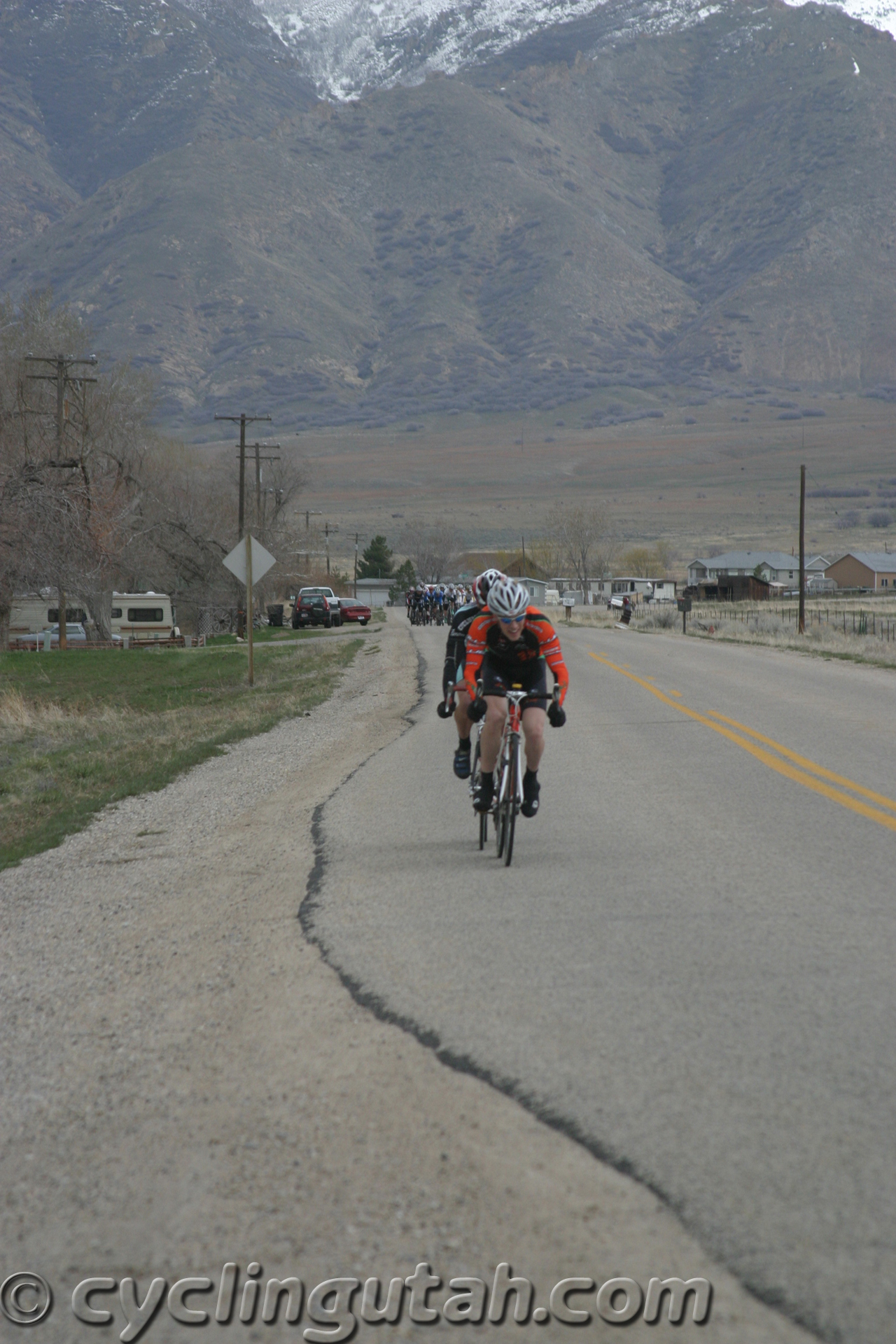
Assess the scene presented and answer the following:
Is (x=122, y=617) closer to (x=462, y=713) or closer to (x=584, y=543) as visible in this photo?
(x=462, y=713)

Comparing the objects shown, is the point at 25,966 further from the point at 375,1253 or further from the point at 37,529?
the point at 37,529

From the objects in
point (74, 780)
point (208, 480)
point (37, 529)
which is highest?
point (208, 480)

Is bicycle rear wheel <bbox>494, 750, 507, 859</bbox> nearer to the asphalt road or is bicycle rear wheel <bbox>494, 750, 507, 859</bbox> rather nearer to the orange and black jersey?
the asphalt road

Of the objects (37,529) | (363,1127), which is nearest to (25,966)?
(363,1127)

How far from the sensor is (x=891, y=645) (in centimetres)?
3550

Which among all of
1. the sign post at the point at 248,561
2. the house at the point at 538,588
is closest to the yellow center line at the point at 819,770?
the sign post at the point at 248,561

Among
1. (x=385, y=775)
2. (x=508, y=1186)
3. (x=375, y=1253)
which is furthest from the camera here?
(x=385, y=775)

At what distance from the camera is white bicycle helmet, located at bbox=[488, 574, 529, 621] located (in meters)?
6.86

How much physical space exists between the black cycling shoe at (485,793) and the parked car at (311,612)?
163ft

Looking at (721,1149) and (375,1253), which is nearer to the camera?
(375,1253)

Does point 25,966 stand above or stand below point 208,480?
below

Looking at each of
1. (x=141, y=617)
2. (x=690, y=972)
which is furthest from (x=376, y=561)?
(x=690, y=972)

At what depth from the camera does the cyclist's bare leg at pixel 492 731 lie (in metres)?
7.11

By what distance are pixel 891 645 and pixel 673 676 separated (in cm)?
1671
